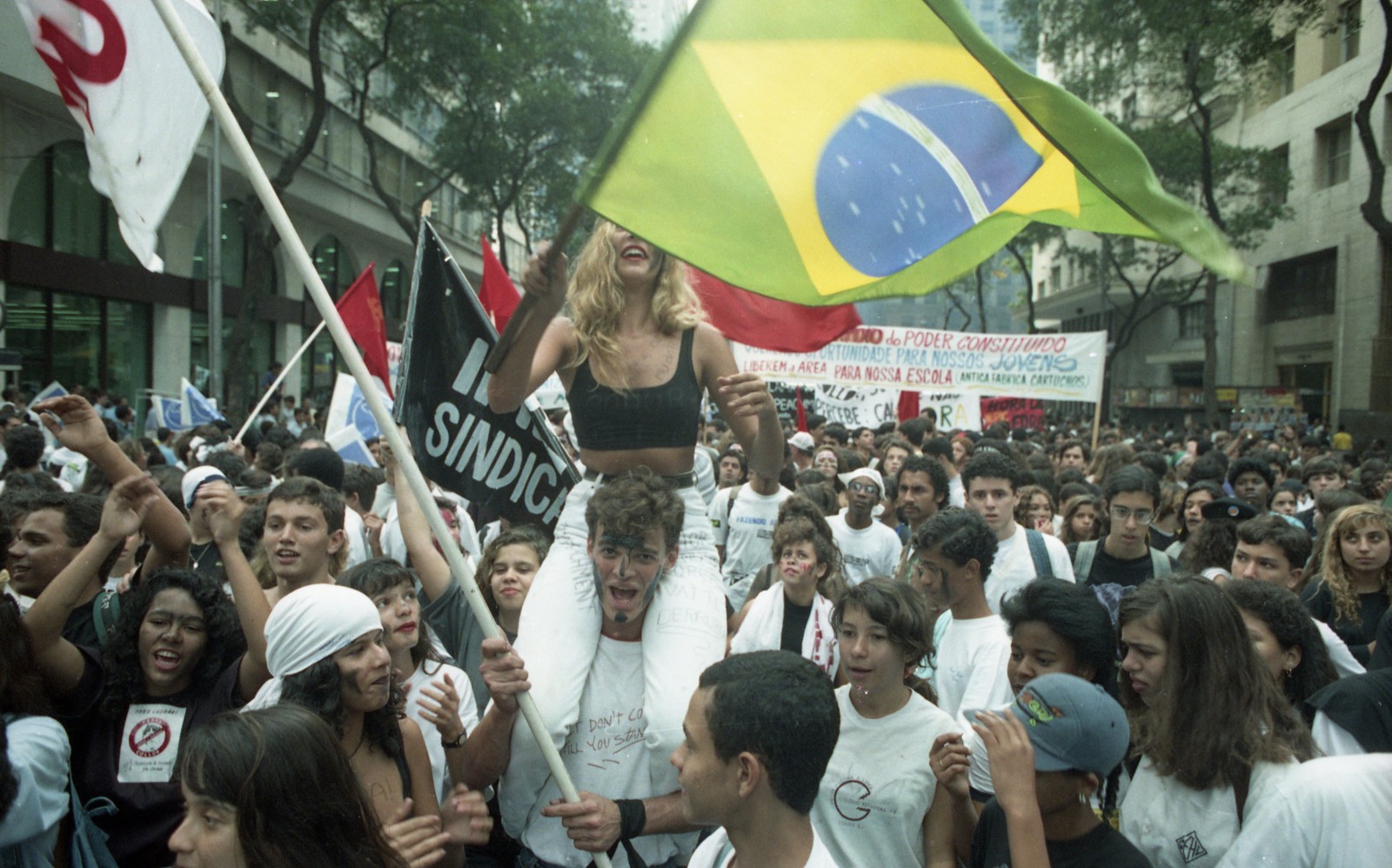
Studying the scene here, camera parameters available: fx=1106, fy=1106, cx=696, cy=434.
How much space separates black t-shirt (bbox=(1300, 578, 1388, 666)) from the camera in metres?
4.88

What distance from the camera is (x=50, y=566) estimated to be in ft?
13.5

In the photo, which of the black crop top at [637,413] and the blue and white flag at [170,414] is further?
the blue and white flag at [170,414]

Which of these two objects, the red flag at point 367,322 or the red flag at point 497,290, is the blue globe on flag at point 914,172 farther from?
the red flag at point 367,322

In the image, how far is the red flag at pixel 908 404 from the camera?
49.1 feet

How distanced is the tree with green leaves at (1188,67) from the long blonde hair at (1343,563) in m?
13.8

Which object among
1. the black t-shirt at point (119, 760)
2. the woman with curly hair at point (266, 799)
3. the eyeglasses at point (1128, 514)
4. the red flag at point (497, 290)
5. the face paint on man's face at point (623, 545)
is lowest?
the black t-shirt at point (119, 760)

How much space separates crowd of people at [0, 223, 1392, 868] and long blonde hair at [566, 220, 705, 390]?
1cm

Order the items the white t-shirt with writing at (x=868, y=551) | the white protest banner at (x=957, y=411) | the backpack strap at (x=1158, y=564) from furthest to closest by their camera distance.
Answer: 1. the white protest banner at (x=957, y=411)
2. the white t-shirt with writing at (x=868, y=551)
3. the backpack strap at (x=1158, y=564)

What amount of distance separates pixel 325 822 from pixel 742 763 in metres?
0.94

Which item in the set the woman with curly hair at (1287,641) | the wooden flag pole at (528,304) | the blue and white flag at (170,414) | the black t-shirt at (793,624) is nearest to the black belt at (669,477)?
the wooden flag pole at (528,304)

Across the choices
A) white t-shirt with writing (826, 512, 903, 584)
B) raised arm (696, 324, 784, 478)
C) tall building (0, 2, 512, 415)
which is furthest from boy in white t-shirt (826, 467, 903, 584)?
tall building (0, 2, 512, 415)

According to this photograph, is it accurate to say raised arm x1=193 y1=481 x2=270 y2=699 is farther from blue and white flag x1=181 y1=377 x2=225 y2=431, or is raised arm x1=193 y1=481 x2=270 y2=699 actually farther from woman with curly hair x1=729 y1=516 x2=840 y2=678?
blue and white flag x1=181 y1=377 x2=225 y2=431

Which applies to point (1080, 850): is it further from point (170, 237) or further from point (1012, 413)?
point (170, 237)

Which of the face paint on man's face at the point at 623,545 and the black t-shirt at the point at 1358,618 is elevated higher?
the face paint on man's face at the point at 623,545
